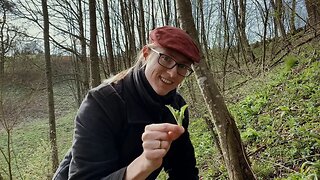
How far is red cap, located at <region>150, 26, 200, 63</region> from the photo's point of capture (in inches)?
60.0

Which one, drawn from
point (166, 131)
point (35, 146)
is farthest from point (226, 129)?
point (35, 146)

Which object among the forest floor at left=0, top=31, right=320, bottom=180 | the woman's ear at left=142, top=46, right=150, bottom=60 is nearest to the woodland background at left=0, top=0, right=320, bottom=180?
the forest floor at left=0, top=31, right=320, bottom=180

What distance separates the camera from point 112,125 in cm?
151

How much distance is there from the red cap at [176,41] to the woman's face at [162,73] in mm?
27

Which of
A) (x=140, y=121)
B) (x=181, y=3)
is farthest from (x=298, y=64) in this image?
(x=140, y=121)

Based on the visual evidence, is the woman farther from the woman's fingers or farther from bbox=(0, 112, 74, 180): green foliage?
bbox=(0, 112, 74, 180): green foliage

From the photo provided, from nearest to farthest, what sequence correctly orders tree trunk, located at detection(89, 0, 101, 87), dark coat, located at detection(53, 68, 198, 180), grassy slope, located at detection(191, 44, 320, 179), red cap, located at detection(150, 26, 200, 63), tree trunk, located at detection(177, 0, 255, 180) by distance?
dark coat, located at detection(53, 68, 198, 180), red cap, located at detection(150, 26, 200, 63), tree trunk, located at detection(177, 0, 255, 180), grassy slope, located at detection(191, 44, 320, 179), tree trunk, located at detection(89, 0, 101, 87)

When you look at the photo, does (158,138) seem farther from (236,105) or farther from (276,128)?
(236,105)

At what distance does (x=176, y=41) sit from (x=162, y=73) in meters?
0.16

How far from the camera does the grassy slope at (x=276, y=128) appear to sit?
13.0ft

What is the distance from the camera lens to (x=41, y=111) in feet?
81.8

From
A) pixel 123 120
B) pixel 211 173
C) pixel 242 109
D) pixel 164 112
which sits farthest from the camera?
pixel 242 109

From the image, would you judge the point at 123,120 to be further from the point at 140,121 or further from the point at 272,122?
the point at 272,122

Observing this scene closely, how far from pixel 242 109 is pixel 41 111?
68.6 feet
